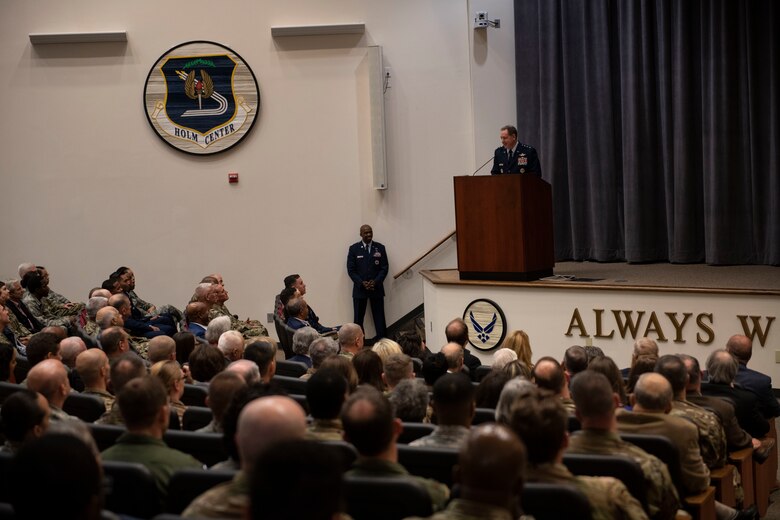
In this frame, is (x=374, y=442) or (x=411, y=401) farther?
(x=411, y=401)

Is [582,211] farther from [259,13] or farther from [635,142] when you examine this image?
[259,13]

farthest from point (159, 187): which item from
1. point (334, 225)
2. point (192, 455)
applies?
point (192, 455)

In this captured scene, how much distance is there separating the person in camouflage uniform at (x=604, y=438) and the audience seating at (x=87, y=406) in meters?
2.12

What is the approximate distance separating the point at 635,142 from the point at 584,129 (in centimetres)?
65

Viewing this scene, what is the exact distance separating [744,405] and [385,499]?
295cm

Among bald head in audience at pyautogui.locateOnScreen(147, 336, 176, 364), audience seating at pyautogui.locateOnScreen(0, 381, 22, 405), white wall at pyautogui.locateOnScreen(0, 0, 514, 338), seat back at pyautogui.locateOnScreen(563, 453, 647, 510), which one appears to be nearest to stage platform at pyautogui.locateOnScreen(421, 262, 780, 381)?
white wall at pyautogui.locateOnScreen(0, 0, 514, 338)

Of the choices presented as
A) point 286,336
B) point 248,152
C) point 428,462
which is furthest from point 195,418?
point 248,152

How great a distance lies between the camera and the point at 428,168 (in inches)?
410

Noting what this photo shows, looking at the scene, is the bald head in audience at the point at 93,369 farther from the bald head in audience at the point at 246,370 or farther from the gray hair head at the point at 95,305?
the gray hair head at the point at 95,305

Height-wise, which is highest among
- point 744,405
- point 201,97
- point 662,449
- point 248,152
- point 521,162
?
point 201,97

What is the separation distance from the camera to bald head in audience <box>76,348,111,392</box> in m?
4.47

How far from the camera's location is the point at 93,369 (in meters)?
4.48

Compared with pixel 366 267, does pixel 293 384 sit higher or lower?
lower

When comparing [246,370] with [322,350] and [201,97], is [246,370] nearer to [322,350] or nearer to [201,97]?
[322,350]
